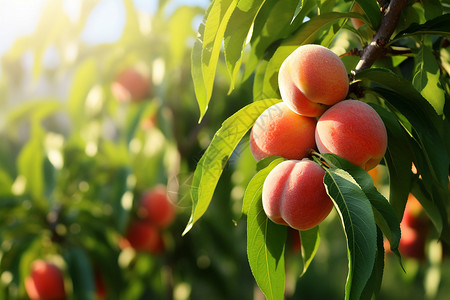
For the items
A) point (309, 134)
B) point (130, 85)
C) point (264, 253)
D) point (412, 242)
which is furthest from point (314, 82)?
Answer: point (130, 85)

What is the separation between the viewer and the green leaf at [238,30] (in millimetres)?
458

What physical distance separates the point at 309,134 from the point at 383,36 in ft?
0.38

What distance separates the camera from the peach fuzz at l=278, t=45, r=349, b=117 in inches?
16.2

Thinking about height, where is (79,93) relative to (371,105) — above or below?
below

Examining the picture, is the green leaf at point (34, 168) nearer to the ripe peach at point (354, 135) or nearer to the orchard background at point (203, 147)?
the orchard background at point (203, 147)

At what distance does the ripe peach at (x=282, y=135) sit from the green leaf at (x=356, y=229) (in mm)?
70

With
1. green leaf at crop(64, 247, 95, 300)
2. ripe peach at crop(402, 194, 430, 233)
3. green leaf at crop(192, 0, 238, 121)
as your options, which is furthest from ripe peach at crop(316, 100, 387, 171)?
ripe peach at crop(402, 194, 430, 233)

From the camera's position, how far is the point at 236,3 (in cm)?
42

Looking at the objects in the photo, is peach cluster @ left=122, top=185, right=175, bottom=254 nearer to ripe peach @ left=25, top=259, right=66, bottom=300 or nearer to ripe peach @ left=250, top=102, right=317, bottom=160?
ripe peach @ left=25, top=259, right=66, bottom=300

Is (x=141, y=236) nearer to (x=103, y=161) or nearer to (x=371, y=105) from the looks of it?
(x=103, y=161)

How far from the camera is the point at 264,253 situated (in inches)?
16.9

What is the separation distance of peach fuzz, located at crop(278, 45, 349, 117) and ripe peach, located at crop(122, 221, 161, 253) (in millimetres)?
925

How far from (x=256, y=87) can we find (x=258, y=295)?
2.44ft

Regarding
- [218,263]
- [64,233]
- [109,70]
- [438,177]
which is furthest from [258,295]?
[438,177]
